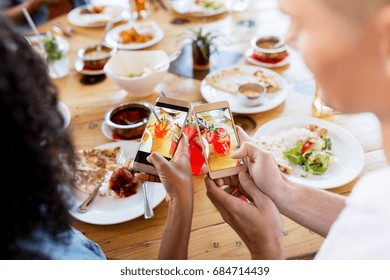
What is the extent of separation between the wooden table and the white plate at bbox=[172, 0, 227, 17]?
0.03 metres

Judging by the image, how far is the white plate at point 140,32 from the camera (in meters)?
1.85

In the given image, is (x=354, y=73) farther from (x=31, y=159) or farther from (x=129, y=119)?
(x=129, y=119)

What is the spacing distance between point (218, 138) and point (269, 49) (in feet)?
2.65

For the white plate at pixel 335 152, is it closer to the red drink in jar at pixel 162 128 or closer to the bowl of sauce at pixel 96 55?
the red drink in jar at pixel 162 128

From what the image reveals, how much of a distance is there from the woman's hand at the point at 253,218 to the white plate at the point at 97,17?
1.39 metres

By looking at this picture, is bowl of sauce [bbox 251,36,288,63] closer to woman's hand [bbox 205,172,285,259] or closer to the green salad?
the green salad

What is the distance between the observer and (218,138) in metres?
1.04

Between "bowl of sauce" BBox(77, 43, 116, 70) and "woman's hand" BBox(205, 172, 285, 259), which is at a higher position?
"woman's hand" BBox(205, 172, 285, 259)

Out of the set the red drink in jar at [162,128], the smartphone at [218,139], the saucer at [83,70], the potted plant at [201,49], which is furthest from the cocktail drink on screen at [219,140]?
the saucer at [83,70]

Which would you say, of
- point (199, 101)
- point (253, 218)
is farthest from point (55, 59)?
point (253, 218)

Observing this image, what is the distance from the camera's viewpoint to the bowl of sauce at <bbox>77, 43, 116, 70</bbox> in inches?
65.8

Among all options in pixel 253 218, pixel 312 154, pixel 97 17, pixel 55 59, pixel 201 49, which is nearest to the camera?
pixel 253 218

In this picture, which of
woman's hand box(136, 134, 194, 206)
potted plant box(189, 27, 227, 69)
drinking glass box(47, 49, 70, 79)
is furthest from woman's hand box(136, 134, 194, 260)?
drinking glass box(47, 49, 70, 79)

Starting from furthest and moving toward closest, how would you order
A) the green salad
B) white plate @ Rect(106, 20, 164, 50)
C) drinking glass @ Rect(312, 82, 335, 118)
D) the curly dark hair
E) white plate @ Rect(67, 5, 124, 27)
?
white plate @ Rect(67, 5, 124, 27) < white plate @ Rect(106, 20, 164, 50) < drinking glass @ Rect(312, 82, 335, 118) < the green salad < the curly dark hair
